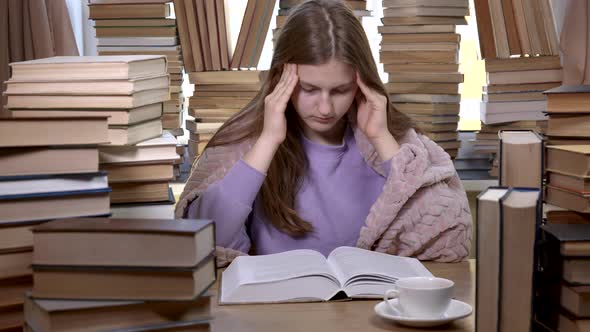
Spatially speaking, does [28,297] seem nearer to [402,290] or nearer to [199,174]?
[402,290]

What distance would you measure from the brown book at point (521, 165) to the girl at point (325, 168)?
2.11 ft

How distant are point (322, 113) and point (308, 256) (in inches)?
19.7

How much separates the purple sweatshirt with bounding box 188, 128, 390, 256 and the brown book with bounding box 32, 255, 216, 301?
3.14 feet

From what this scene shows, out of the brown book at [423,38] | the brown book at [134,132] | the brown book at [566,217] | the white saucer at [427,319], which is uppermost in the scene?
the brown book at [423,38]

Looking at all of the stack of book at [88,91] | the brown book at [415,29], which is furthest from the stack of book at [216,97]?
the stack of book at [88,91]

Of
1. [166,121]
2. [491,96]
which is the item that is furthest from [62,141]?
[491,96]

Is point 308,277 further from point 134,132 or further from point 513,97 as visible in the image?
point 513,97

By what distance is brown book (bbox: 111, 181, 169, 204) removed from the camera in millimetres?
1994

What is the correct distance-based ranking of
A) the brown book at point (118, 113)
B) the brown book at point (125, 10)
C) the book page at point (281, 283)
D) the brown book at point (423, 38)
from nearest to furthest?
the book page at point (281, 283) < the brown book at point (118, 113) < the brown book at point (125, 10) < the brown book at point (423, 38)

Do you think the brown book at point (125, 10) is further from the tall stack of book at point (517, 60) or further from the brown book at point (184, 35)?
the tall stack of book at point (517, 60)

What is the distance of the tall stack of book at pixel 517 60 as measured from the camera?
11.6 ft

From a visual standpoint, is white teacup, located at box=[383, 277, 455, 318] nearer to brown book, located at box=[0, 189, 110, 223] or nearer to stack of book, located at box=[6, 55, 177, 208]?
brown book, located at box=[0, 189, 110, 223]

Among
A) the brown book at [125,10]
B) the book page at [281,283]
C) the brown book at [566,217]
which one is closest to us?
the brown book at [566,217]

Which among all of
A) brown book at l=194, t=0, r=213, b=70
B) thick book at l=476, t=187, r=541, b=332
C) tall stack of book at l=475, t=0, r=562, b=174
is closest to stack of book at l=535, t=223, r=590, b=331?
thick book at l=476, t=187, r=541, b=332
